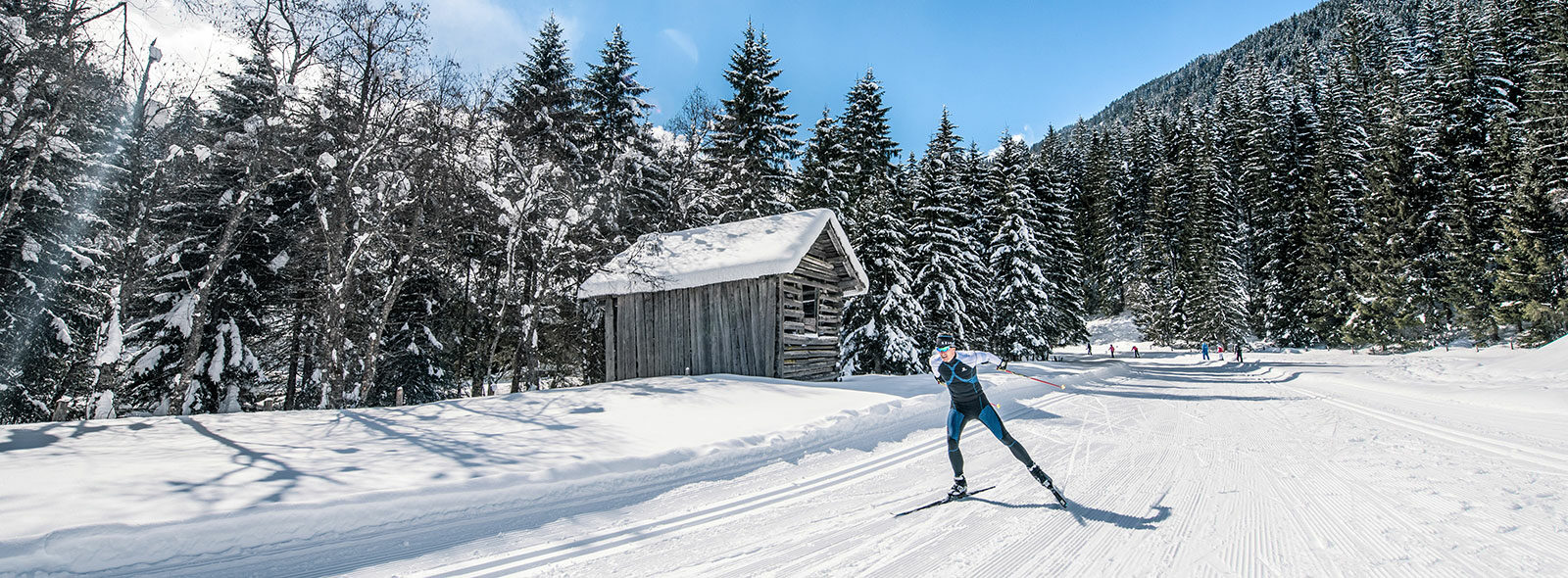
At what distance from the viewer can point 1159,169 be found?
5659cm

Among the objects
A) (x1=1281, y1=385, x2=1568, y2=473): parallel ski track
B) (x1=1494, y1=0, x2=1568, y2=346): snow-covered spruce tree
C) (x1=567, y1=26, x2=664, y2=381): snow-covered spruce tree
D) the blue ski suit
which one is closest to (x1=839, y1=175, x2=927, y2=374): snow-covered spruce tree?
(x1=567, y1=26, x2=664, y2=381): snow-covered spruce tree

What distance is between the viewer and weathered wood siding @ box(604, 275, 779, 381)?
49.6 feet

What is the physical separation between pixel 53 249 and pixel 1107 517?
23.8m

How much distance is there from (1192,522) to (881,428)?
18.2 feet

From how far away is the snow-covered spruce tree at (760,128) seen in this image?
1100 inches

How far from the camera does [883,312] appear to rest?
2412cm

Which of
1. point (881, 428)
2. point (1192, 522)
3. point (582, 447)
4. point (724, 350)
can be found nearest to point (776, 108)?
point (724, 350)

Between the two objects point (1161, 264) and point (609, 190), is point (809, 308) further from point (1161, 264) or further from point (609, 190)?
point (1161, 264)

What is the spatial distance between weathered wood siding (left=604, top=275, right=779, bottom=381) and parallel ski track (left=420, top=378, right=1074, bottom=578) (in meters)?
7.91

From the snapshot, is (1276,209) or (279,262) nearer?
(279,262)

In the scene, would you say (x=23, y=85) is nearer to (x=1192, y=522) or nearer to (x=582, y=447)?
(x=582, y=447)

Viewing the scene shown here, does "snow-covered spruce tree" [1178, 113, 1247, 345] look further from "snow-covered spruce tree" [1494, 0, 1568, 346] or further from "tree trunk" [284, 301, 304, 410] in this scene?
"tree trunk" [284, 301, 304, 410]

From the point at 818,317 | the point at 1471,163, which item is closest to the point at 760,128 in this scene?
the point at 818,317

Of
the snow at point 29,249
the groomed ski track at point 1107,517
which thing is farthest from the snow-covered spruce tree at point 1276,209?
the snow at point 29,249
